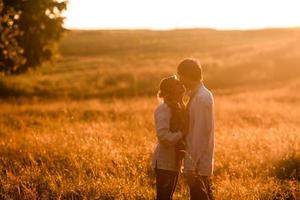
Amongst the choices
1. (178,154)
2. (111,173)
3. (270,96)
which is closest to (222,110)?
(270,96)

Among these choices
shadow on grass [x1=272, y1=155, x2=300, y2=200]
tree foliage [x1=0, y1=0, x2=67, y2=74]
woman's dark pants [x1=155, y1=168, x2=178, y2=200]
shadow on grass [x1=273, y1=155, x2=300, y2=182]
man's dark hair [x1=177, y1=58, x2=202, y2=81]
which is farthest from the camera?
tree foliage [x1=0, y1=0, x2=67, y2=74]

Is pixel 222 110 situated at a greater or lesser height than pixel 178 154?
lesser

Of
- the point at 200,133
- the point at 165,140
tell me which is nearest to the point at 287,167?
the point at 200,133

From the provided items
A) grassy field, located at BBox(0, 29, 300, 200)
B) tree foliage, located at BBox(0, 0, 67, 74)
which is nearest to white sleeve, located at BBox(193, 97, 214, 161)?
grassy field, located at BBox(0, 29, 300, 200)

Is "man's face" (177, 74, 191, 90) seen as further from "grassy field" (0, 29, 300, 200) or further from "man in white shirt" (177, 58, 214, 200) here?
"grassy field" (0, 29, 300, 200)

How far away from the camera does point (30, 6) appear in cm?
2917

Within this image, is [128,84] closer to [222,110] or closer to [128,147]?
[222,110]

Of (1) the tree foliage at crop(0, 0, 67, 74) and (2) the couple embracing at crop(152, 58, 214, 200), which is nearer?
(2) the couple embracing at crop(152, 58, 214, 200)

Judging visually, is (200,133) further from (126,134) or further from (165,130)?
(126,134)

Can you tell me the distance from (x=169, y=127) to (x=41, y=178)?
3.22 metres

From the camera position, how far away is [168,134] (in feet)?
25.1

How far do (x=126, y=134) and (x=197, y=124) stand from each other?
28.0ft

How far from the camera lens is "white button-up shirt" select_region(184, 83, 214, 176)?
299 inches

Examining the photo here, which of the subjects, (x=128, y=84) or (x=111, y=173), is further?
(x=128, y=84)
